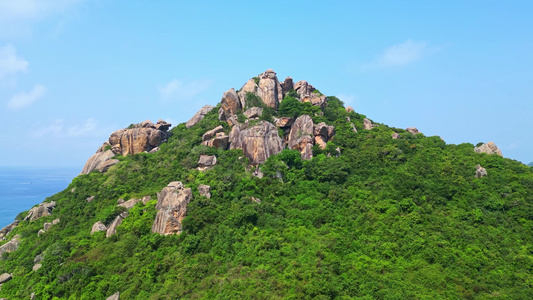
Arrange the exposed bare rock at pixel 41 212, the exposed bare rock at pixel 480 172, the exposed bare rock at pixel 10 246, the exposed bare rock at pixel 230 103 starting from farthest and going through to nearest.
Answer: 1. the exposed bare rock at pixel 230 103
2. the exposed bare rock at pixel 41 212
3. the exposed bare rock at pixel 480 172
4. the exposed bare rock at pixel 10 246

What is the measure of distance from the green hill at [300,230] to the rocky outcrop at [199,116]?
20.4 feet

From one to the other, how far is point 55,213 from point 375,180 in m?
31.0

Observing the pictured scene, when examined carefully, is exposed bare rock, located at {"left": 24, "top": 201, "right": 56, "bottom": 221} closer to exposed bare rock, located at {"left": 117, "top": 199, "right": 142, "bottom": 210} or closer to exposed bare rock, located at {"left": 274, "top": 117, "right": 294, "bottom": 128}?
exposed bare rock, located at {"left": 117, "top": 199, "right": 142, "bottom": 210}

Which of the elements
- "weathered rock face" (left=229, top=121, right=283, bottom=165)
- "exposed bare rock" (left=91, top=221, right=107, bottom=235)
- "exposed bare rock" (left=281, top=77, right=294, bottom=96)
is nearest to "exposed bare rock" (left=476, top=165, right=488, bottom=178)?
"weathered rock face" (left=229, top=121, right=283, bottom=165)

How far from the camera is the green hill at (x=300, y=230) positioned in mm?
18625

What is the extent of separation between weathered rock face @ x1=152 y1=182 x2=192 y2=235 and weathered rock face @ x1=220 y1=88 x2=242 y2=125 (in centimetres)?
1502

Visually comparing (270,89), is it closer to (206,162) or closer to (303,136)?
(303,136)

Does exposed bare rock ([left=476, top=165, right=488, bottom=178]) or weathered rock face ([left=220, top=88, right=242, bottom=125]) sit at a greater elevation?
weathered rock face ([left=220, top=88, right=242, bottom=125])

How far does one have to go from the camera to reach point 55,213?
31062 mm

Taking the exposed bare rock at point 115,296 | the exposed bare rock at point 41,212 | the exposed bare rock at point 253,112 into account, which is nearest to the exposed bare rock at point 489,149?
the exposed bare rock at point 253,112

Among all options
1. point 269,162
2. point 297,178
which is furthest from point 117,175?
point 297,178

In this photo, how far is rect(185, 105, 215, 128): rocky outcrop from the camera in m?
42.3

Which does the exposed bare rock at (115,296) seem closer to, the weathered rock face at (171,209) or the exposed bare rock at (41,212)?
the weathered rock face at (171,209)

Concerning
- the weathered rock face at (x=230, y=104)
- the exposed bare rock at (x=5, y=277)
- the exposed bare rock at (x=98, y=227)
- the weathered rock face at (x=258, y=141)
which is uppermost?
the weathered rock face at (x=230, y=104)
